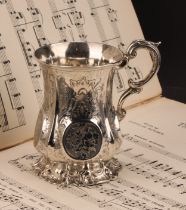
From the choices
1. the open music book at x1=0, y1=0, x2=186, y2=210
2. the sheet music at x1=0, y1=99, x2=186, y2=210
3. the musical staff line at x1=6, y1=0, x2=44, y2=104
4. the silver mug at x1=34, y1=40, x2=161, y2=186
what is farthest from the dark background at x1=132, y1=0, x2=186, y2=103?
the silver mug at x1=34, y1=40, x2=161, y2=186

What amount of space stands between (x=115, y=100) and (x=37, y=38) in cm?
20

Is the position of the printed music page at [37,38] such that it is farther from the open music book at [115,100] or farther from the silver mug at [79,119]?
the silver mug at [79,119]

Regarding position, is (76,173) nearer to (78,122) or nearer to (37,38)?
(78,122)

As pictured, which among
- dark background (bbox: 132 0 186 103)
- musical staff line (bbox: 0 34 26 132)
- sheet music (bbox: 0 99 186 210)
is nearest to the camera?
sheet music (bbox: 0 99 186 210)

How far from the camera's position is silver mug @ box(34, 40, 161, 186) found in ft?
4.12

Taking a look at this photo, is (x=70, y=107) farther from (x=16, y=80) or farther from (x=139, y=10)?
(x=139, y=10)

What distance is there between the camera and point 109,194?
1.27 m

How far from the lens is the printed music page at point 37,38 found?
146 cm

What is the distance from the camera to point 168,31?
6.02 ft

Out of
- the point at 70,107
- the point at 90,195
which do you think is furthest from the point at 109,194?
the point at 70,107

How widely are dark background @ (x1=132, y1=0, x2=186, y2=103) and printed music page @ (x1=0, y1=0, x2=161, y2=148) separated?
0.14 meters

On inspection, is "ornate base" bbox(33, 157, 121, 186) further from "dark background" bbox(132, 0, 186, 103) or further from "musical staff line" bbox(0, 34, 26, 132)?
"dark background" bbox(132, 0, 186, 103)

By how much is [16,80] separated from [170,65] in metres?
0.47

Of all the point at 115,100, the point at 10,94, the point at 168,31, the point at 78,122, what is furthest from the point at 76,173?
the point at 168,31
